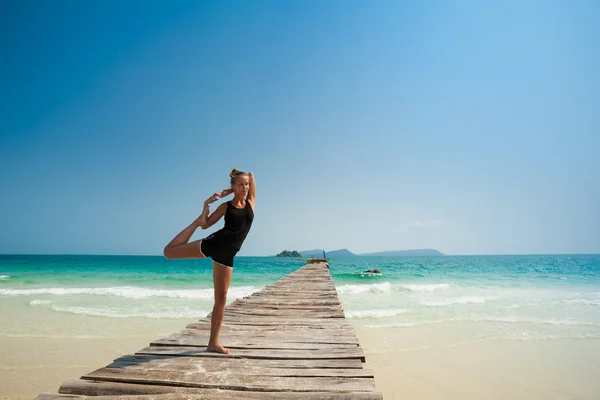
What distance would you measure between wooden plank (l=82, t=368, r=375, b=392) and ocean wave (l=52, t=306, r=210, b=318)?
35.1ft

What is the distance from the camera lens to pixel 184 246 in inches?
140

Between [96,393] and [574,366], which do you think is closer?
[96,393]

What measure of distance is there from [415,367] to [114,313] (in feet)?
39.3

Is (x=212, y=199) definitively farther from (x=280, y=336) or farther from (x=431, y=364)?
(x=431, y=364)

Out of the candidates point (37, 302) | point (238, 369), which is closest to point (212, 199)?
point (238, 369)

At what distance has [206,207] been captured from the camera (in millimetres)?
3590

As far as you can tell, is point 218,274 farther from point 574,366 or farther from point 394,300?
point 394,300

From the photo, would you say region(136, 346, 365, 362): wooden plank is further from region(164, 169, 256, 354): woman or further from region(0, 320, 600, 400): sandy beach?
region(0, 320, 600, 400): sandy beach

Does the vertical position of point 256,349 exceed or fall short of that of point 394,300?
it exceeds it

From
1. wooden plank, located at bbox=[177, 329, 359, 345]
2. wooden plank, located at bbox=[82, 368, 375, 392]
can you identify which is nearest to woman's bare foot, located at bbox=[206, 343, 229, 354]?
wooden plank, located at bbox=[177, 329, 359, 345]

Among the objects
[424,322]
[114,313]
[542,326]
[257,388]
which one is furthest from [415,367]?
[114,313]

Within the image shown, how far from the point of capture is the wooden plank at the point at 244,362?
349 centimetres

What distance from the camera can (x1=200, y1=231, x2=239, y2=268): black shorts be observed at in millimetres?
3662

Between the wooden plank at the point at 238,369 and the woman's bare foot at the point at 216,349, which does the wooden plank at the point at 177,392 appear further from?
the woman's bare foot at the point at 216,349
